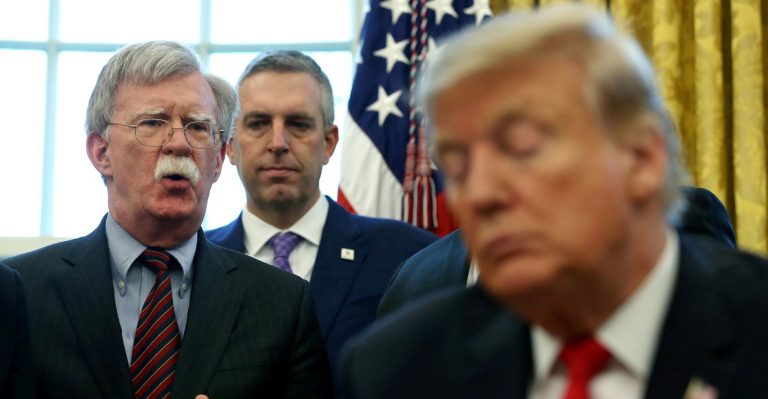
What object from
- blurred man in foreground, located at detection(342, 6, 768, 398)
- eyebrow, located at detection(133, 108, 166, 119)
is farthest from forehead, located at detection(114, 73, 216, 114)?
blurred man in foreground, located at detection(342, 6, 768, 398)

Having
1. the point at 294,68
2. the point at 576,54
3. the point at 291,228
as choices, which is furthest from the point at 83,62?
the point at 576,54

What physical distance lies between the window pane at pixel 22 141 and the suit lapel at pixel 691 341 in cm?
566

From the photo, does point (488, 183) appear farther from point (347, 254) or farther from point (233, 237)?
point (233, 237)

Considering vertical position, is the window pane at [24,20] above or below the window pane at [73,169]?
above

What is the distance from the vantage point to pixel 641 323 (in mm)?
1616

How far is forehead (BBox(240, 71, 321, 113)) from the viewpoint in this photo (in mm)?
4641

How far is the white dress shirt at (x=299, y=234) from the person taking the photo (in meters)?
4.48

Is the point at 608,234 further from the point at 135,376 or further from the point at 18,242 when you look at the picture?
the point at 18,242

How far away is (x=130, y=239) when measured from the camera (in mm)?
3441

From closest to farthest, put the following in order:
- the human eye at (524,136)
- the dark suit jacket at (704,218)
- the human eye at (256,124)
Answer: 1. the human eye at (524,136)
2. the dark suit jacket at (704,218)
3. the human eye at (256,124)

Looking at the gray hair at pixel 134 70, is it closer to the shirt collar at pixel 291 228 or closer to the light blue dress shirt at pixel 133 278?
the light blue dress shirt at pixel 133 278

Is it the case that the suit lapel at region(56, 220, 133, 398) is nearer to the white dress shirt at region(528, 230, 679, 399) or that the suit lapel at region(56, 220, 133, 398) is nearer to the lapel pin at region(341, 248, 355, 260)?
the lapel pin at region(341, 248, 355, 260)

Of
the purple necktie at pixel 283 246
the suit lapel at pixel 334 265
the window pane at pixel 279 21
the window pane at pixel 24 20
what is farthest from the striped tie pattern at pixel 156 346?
the window pane at pixel 24 20

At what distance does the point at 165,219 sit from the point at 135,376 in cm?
53
